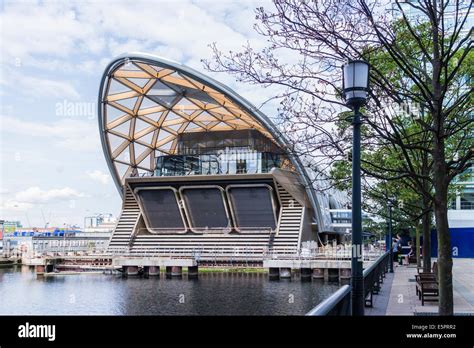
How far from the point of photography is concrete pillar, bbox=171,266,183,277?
4144cm

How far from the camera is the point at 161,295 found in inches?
1136

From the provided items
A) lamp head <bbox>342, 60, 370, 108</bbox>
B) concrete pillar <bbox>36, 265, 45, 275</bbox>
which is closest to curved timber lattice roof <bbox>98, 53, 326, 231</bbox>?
concrete pillar <bbox>36, 265, 45, 275</bbox>

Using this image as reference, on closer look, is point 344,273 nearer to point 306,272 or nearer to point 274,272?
point 306,272

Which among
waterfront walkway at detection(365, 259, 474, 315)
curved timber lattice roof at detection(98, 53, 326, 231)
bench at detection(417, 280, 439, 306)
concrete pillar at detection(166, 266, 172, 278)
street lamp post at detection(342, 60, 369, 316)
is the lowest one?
concrete pillar at detection(166, 266, 172, 278)

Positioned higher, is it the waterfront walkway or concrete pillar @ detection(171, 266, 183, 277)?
the waterfront walkway

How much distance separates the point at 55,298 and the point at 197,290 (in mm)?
7701

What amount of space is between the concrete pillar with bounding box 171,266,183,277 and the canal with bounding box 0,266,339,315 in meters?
1.91

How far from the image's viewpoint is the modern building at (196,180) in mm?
49094

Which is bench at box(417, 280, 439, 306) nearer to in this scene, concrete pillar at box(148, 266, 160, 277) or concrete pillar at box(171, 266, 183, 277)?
concrete pillar at box(171, 266, 183, 277)

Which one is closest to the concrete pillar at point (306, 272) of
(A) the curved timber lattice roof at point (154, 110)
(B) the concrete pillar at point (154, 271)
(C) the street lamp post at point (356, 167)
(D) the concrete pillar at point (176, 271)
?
(A) the curved timber lattice roof at point (154, 110)

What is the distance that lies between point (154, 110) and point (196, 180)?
806 centimetres

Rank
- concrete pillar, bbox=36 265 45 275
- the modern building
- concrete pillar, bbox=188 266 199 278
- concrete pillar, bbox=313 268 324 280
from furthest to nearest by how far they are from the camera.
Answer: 1. the modern building
2. concrete pillar, bbox=36 265 45 275
3. concrete pillar, bbox=188 266 199 278
4. concrete pillar, bbox=313 268 324 280

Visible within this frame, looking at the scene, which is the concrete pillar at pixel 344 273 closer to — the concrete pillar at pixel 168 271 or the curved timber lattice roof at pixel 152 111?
the curved timber lattice roof at pixel 152 111
